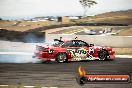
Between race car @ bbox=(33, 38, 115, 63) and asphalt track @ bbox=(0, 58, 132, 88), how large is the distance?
25 cm

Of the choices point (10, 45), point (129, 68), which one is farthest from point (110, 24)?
point (10, 45)

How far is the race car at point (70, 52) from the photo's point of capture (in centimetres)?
1364

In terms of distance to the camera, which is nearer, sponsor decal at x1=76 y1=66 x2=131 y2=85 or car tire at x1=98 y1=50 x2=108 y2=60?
sponsor decal at x1=76 y1=66 x2=131 y2=85

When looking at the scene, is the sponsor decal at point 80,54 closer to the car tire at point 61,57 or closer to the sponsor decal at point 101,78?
the car tire at point 61,57

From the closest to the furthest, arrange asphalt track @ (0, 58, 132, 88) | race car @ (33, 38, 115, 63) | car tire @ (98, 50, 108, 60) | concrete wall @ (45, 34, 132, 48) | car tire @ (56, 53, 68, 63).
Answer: asphalt track @ (0, 58, 132, 88), concrete wall @ (45, 34, 132, 48), race car @ (33, 38, 115, 63), car tire @ (56, 53, 68, 63), car tire @ (98, 50, 108, 60)

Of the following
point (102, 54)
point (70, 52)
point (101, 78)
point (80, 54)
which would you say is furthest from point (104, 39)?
point (101, 78)

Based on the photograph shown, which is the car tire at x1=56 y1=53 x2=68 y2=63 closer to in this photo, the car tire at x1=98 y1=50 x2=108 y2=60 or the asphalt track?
the asphalt track

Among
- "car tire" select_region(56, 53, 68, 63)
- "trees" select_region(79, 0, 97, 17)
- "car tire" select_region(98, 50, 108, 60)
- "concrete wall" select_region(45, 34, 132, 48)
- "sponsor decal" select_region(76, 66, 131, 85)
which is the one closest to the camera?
"sponsor decal" select_region(76, 66, 131, 85)

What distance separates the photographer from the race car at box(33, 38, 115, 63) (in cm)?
1364

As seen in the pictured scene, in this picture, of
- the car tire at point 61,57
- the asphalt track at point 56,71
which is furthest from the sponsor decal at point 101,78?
the car tire at point 61,57

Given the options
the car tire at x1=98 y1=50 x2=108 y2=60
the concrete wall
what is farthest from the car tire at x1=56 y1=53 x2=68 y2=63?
the car tire at x1=98 y1=50 x2=108 y2=60

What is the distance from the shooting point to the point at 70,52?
13836 millimetres

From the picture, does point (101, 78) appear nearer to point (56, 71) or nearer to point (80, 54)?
point (56, 71)

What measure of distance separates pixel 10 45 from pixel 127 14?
3.98 metres
